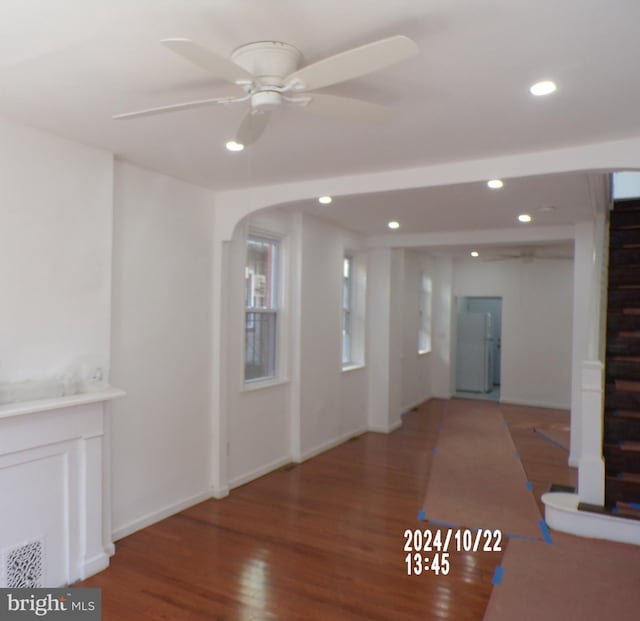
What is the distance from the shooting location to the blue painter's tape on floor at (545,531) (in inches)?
141

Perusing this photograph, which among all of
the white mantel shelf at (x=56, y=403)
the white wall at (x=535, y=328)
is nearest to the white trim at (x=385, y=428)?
the white wall at (x=535, y=328)

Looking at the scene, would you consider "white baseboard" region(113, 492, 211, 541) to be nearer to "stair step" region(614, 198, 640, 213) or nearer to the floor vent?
the floor vent

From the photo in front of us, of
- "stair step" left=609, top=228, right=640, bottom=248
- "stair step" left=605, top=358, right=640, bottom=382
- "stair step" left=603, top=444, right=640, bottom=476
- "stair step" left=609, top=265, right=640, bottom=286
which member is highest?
"stair step" left=609, top=228, right=640, bottom=248

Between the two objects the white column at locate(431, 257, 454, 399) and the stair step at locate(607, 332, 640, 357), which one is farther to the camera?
the white column at locate(431, 257, 454, 399)

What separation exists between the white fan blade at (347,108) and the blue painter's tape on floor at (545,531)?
10.2 feet

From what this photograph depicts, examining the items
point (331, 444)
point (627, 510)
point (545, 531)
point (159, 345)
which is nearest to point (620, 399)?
point (627, 510)

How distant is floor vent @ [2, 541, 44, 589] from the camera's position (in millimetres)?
2658

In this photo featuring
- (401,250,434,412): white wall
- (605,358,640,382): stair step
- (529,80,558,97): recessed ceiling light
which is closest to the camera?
(529,80,558,97): recessed ceiling light

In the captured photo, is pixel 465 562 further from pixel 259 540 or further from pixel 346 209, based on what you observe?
pixel 346 209

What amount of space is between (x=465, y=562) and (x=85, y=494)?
2380 millimetres

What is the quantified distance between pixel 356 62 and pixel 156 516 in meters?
3.44

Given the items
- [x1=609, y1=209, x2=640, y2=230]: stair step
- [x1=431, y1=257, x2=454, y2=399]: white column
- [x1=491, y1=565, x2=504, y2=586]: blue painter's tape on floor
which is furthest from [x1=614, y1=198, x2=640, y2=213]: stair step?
[x1=431, y1=257, x2=454, y2=399]: white column

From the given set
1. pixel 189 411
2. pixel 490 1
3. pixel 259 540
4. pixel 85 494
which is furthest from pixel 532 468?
pixel 490 1

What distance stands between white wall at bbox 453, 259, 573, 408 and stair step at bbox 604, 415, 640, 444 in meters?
4.52
